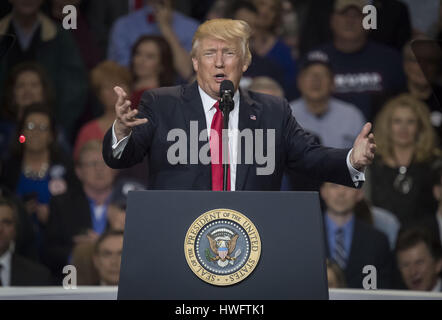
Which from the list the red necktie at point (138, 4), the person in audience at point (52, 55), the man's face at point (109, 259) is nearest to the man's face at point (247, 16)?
the red necktie at point (138, 4)

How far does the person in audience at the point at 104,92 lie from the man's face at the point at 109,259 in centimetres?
66

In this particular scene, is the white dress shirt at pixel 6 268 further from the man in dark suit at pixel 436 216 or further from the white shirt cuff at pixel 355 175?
the man in dark suit at pixel 436 216

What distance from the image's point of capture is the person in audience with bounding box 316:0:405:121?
4832 millimetres

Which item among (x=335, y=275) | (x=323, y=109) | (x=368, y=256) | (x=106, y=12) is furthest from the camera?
(x=106, y=12)

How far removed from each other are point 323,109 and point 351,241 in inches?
35.4

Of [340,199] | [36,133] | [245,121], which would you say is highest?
[36,133]

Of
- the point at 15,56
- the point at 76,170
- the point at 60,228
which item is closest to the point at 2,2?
the point at 15,56

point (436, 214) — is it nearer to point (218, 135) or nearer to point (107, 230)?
point (107, 230)

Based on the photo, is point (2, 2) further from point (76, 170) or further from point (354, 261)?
point (354, 261)

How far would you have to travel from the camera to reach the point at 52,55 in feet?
16.0

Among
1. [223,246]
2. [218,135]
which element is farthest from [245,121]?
[223,246]

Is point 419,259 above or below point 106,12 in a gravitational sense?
below

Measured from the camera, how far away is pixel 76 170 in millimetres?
4719

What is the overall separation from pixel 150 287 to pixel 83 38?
305cm
